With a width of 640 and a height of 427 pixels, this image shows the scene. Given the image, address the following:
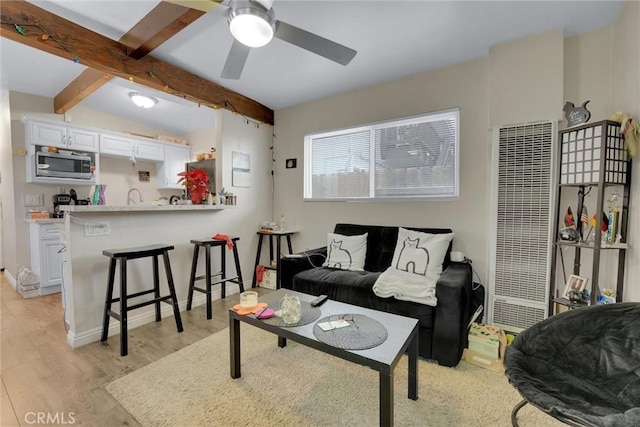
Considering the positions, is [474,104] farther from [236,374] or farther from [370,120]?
[236,374]

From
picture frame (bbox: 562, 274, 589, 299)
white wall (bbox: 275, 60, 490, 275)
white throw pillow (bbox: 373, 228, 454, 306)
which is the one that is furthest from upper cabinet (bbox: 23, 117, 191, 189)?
picture frame (bbox: 562, 274, 589, 299)

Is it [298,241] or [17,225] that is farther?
[298,241]

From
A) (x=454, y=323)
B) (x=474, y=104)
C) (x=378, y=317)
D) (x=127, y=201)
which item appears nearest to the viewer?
(x=378, y=317)

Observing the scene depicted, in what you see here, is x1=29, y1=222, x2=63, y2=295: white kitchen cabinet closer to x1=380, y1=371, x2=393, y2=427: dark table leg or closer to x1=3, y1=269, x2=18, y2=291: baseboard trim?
x1=3, y1=269, x2=18, y2=291: baseboard trim

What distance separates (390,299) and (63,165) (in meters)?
4.41

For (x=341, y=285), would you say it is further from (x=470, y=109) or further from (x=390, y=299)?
(x=470, y=109)

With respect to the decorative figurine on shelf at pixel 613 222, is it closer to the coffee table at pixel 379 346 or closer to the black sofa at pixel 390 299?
the black sofa at pixel 390 299

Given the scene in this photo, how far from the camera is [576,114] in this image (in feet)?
6.38

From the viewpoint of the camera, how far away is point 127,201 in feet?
15.2

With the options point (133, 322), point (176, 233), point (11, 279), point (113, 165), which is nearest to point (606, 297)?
point (176, 233)

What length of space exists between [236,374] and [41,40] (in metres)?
2.84

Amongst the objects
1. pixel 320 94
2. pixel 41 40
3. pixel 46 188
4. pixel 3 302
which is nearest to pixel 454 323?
pixel 320 94

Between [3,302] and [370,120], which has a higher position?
[370,120]

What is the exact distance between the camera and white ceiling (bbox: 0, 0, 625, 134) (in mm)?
2010
